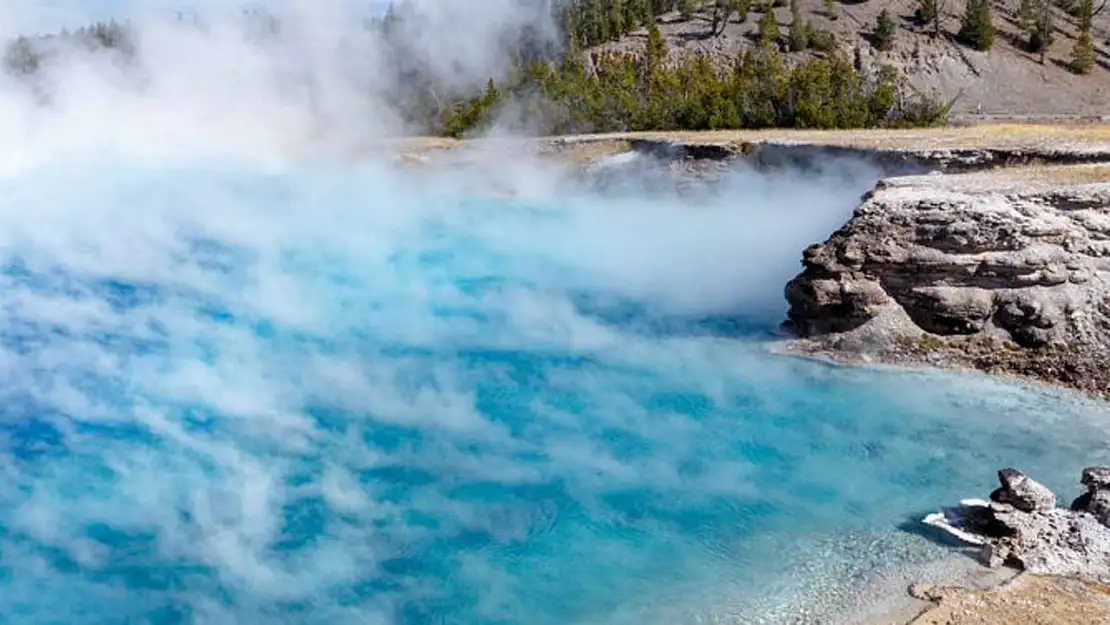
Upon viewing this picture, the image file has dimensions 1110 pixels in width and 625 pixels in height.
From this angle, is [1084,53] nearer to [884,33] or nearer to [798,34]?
[884,33]

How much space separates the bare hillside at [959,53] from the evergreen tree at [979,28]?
465mm

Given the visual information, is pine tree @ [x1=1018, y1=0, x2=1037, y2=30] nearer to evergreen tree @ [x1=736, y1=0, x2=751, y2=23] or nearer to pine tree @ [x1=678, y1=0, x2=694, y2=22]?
evergreen tree @ [x1=736, y1=0, x2=751, y2=23]

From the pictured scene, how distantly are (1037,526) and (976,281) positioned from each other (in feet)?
16.4

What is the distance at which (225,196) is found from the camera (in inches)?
1176

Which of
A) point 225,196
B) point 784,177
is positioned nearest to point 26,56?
point 225,196

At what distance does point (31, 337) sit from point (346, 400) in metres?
6.87

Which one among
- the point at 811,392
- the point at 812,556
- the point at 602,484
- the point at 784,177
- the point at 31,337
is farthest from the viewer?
the point at 784,177

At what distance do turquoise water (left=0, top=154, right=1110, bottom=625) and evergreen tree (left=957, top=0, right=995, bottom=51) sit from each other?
35.2 meters

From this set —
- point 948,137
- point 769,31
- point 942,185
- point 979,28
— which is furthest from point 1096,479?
point 979,28

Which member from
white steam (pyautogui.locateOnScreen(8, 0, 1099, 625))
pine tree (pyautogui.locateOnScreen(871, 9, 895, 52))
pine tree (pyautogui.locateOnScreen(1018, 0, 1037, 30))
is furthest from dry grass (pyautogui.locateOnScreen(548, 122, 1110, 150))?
pine tree (pyautogui.locateOnScreen(1018, 0, 1037, 30))

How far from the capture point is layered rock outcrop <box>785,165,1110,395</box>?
492 inches

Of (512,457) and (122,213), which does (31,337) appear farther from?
(122,213)

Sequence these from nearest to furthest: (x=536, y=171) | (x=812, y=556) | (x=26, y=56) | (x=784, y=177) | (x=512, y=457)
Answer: (x=812, y=556), (x=512, y=457), (x=784, y=177), (x=536, y=171), (x=26, y=56)

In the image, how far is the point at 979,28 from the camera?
5112 cm
